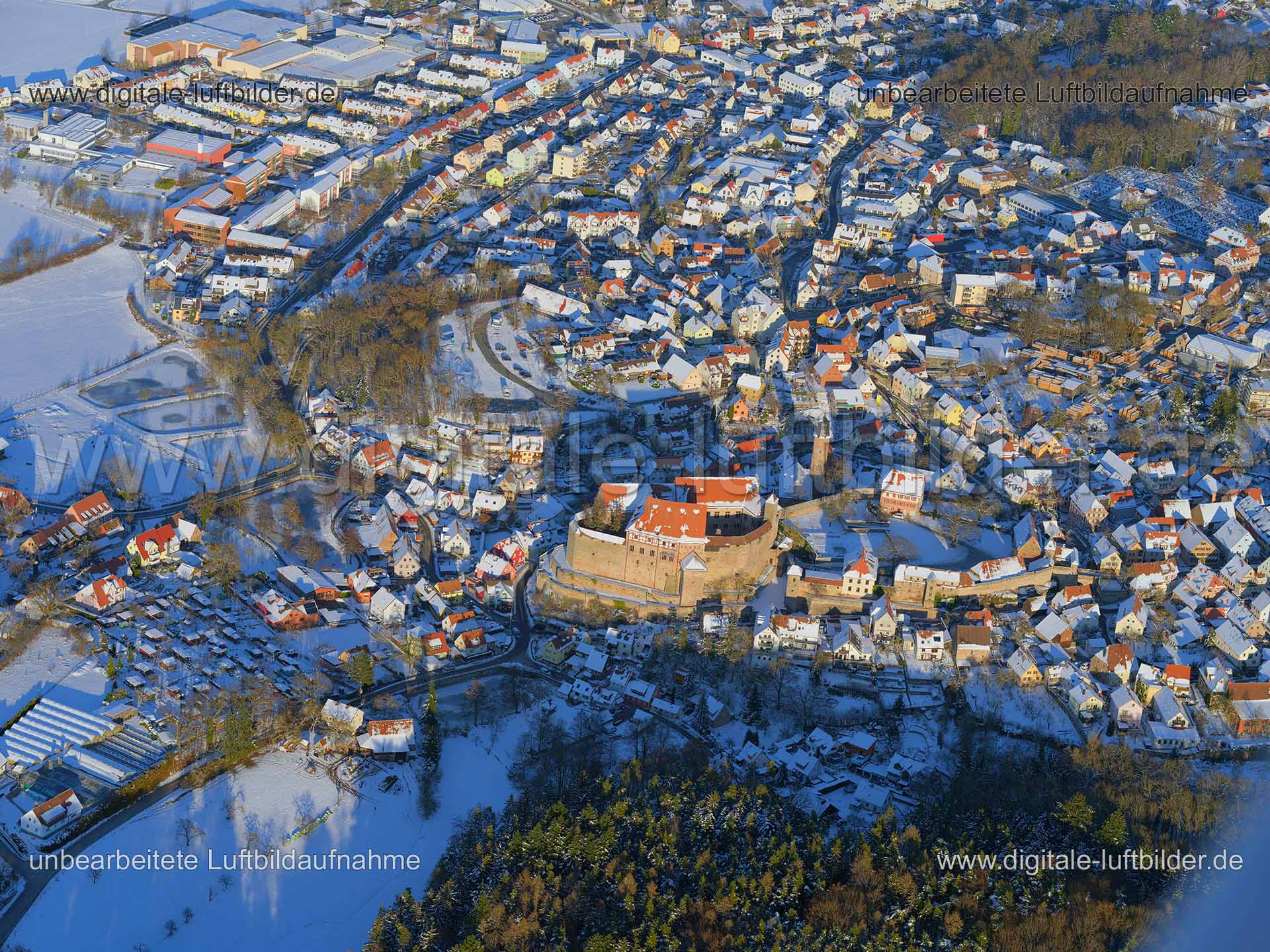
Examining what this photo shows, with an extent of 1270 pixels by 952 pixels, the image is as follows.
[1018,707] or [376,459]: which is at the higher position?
[376,459]

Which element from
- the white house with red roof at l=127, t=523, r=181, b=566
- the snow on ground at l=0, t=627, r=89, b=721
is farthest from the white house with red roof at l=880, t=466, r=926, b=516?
the snow on ground at l=0, t=627, r=89, b=721

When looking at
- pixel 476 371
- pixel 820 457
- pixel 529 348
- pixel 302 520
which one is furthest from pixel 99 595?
pixel 820 457

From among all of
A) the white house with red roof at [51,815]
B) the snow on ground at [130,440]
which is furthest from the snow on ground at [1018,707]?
the snow on ground at [130,440]

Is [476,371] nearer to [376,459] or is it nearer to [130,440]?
[376,459]

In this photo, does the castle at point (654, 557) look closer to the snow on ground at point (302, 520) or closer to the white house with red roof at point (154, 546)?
the snow on ground at point (302, 520)

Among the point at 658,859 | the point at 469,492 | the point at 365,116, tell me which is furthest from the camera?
the point at 365,116

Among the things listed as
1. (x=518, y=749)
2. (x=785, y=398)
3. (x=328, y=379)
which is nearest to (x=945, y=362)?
(x=785, y=398)

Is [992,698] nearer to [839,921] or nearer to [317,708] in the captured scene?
[839,921]
